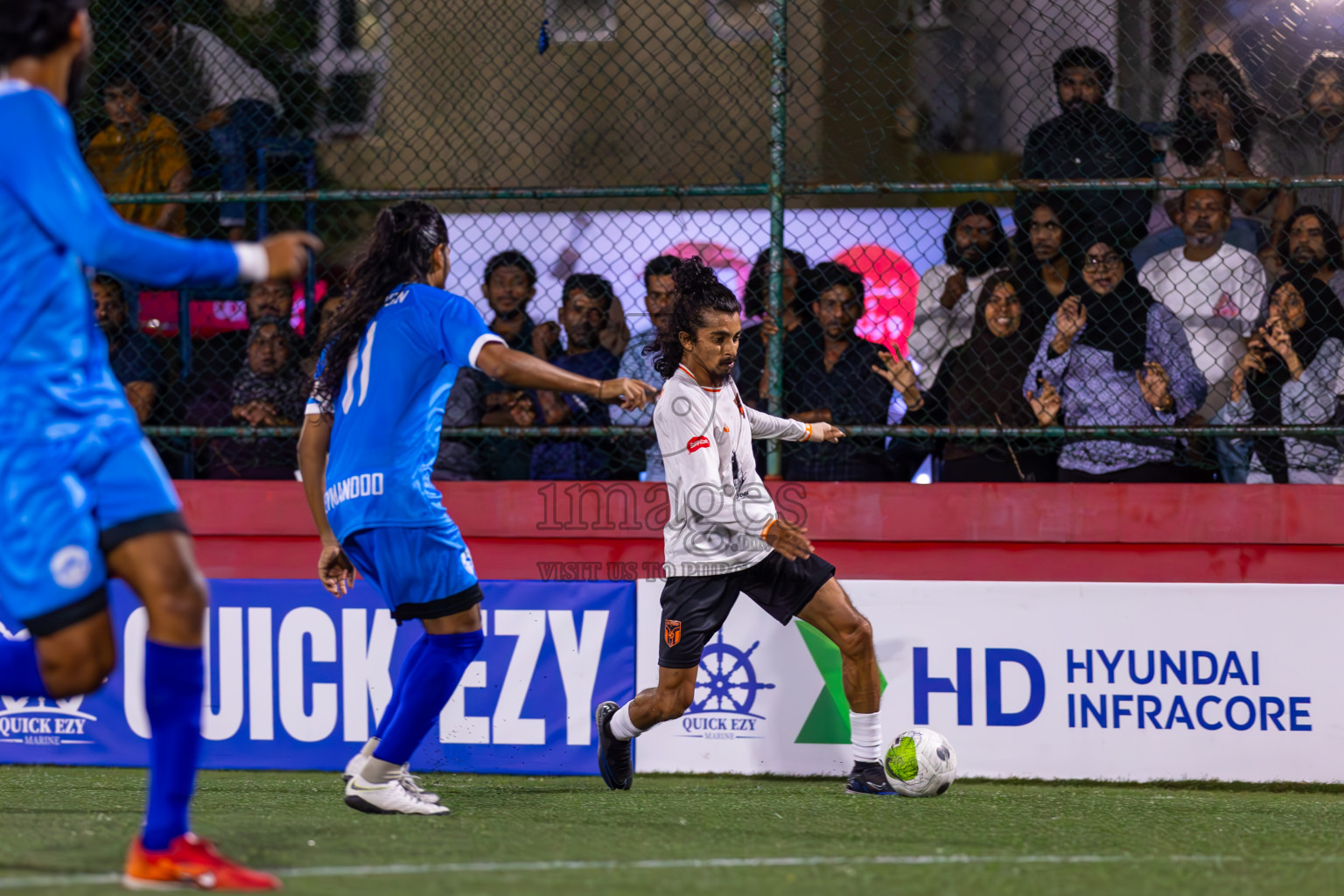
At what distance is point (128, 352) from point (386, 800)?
3.53 meters

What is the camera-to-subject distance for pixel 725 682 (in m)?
5.85

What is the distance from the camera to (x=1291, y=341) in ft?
19.7

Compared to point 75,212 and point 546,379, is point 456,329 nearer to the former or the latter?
point 546,379

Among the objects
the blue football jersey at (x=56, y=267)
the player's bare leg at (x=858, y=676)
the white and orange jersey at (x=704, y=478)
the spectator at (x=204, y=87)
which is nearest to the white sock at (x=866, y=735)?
the player's bare leg at (x=858, y=676)

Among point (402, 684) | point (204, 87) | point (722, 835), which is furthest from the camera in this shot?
point (204, 87)

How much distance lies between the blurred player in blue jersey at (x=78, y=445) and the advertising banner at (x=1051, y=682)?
299 cm

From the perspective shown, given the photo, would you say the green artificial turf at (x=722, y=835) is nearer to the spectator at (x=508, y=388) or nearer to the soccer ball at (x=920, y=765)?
the soccer ball at (x=920, y=765)

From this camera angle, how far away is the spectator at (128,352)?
6.80m

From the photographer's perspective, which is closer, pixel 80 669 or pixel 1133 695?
pixel 80 669

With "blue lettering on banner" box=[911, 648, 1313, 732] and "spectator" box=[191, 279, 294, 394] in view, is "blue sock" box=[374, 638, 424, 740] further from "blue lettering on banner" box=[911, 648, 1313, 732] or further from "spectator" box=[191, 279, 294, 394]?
"spectator" box=[191, 279, 294, 394]

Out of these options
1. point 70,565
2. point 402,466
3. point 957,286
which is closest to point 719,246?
point 957,286

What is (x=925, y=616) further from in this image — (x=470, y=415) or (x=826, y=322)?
(x=470, y=415)

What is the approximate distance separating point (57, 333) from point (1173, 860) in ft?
10.5

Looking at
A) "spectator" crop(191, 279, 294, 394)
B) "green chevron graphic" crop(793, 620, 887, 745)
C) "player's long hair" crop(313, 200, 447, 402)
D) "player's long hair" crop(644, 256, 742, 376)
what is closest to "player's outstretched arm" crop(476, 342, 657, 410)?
"player's long hair" crop(313, 200, 447, 402)
